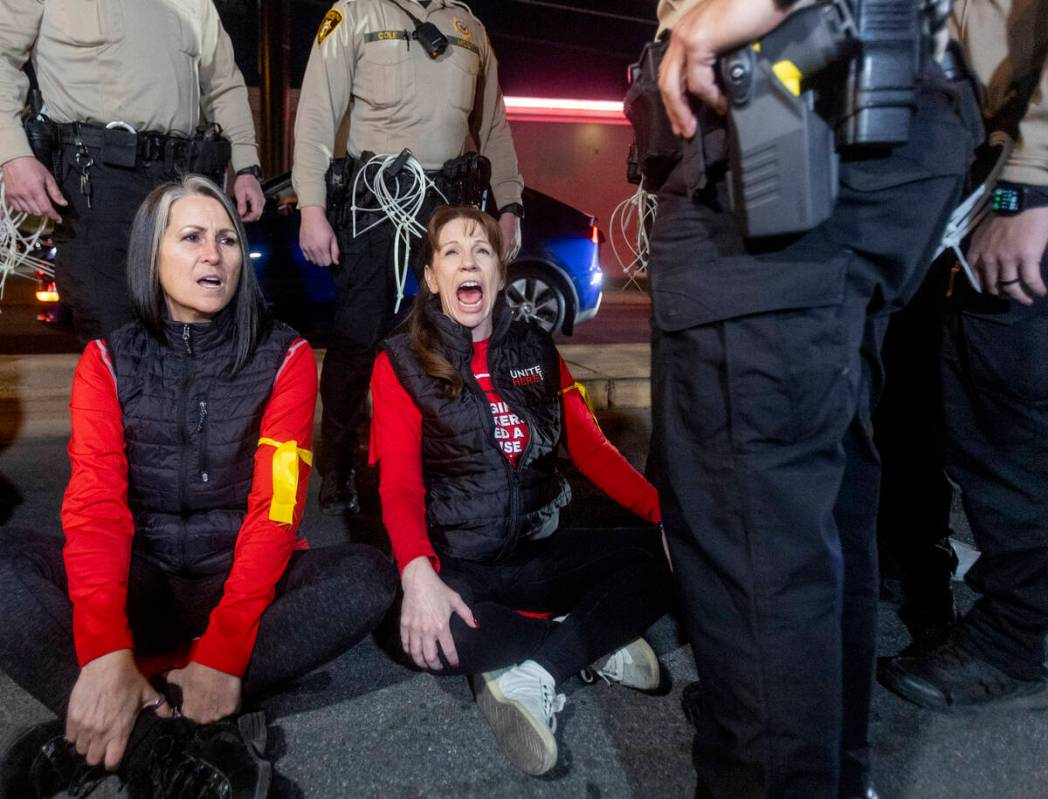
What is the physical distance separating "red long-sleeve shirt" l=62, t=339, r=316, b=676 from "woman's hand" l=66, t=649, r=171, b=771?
5 cm

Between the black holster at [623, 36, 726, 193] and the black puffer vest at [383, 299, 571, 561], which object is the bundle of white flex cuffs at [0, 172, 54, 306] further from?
the black holster at [623, 36, 726, 193]

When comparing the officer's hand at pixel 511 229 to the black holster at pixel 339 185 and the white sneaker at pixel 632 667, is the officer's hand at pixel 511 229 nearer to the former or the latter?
the black holster at pixel 339 185

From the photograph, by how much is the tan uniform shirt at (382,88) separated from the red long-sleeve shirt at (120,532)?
1.16 metres

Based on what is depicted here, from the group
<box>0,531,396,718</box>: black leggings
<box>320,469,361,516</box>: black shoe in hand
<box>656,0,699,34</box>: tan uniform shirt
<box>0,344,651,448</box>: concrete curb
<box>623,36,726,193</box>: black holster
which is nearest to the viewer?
<box>623,36,726,193</box>: black holster

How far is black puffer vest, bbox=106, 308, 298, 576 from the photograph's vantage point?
1.62 metres

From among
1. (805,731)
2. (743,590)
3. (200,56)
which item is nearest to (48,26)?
(200,56)

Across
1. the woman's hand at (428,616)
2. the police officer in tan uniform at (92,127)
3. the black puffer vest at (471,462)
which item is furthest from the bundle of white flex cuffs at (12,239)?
the woman's hand at (428,616)

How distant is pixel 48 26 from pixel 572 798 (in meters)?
2.47

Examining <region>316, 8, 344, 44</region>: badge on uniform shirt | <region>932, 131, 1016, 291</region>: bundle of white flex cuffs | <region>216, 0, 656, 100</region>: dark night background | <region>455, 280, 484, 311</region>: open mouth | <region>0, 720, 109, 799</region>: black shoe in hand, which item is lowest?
<region>0, 720, 109, 799</region>: black shoe in hand

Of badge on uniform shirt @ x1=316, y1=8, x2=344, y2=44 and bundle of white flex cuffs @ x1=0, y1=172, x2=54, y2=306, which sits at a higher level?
badge on uniform shirt @ x1=316, y1=8, x2=344, y2=44

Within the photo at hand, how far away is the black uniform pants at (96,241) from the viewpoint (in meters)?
2.11

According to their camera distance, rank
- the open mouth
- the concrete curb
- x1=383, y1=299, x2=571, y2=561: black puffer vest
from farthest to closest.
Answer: the concrete curb < the open mouth < x1=383, y1=299, x2=571, y2=561: black puffer vest

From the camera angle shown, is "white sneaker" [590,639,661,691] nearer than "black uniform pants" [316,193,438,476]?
Yes

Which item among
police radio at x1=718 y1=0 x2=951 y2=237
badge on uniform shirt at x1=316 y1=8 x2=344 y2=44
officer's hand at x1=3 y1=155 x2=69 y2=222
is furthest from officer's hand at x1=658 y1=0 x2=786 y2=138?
badge on uniform shirt at x1=316 y1=8 x2=344 y2=44
